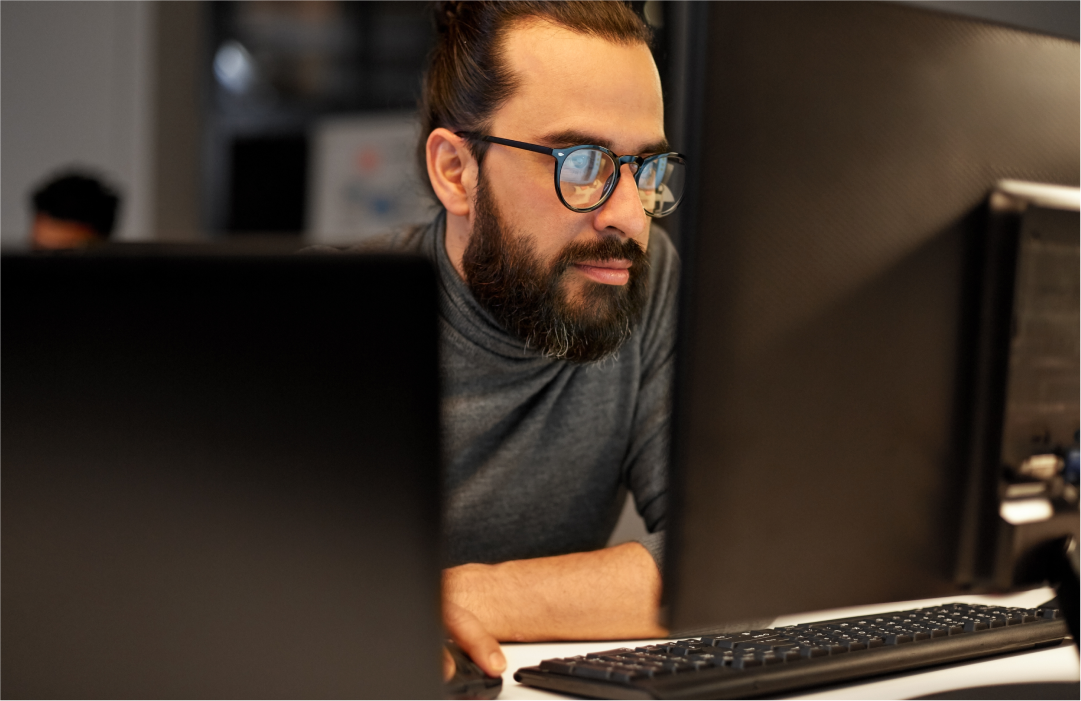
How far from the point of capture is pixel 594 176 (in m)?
1.13

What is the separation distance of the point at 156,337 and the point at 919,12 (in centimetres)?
51

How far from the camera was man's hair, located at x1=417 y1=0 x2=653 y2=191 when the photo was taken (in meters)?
1.22

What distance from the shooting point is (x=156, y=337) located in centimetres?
49

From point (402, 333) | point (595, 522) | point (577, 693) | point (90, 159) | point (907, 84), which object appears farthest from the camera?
point (90, 159)

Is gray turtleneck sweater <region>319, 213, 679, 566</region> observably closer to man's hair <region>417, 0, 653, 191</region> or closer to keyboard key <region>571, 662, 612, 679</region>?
man's hair <region>417, 0, 653, 191</region>

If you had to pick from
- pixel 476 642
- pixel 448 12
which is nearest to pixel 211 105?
pixel 448 12

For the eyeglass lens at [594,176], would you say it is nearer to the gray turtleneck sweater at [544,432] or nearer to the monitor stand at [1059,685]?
the gray turtleneck sweater at [544,432]

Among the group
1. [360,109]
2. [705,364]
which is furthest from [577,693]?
[360,109]

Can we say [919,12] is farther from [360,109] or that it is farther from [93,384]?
[360,109]

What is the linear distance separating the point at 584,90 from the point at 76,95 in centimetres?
339

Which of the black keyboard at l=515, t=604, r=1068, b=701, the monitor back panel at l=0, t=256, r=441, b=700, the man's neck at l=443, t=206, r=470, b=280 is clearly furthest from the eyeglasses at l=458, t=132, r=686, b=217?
the monitor back panel at l=0, t=256, r=441, b=700

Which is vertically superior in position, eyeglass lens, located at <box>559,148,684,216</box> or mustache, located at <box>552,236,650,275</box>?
eyeglass lens, located at <box>559,148,684,216</box>

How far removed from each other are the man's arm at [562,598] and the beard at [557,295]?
1.13 ft

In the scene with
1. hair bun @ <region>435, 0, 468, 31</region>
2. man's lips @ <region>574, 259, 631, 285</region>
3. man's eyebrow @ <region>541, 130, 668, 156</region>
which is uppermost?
hair bun @ <region>435, 0, 468, 31</region>
